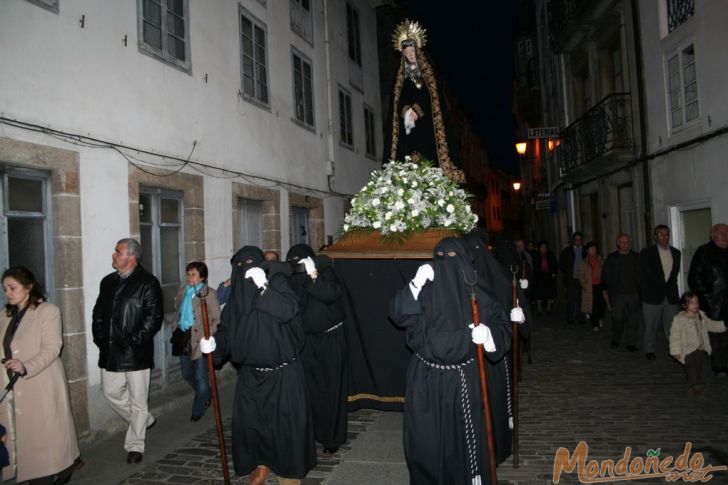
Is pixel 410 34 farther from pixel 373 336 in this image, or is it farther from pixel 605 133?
pixel 605 133

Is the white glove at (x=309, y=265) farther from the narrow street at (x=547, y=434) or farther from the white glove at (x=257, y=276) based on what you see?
the narrow street at (x=547, y=434)

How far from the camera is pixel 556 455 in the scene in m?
5.33

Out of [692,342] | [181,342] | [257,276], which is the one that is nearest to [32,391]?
[257,276]

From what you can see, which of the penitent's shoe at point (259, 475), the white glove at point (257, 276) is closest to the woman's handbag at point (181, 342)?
the penitent's shoe at point (259, 475)

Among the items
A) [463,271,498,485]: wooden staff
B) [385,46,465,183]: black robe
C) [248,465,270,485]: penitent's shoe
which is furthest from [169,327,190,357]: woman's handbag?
[463,271,498,485]: wooden staff

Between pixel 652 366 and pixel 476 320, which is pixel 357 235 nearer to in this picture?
pixel 476 320

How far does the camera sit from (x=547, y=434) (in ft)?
19.8

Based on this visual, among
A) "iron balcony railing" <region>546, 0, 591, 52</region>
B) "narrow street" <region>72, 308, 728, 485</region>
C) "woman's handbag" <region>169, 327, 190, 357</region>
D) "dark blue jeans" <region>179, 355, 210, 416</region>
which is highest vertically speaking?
"iron balcony railing" <region>546, 0, 591, 52</region>

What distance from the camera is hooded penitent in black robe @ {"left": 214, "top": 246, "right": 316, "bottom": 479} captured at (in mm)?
4758

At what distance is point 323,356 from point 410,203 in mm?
1957

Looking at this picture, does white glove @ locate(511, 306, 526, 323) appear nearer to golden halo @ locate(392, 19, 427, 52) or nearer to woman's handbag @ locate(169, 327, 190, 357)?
→ golden halo @ locate(392, 19, 427, 52)

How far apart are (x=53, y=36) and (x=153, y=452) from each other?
4.94 meters

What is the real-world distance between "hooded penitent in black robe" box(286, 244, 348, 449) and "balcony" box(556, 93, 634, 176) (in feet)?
34.9

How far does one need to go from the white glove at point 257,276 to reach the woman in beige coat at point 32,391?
1910 mm
